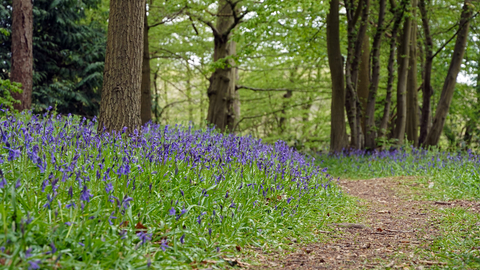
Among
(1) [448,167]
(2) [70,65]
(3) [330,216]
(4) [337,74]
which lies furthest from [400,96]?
(2) [70,65]

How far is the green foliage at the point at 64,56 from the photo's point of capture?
14.3 m

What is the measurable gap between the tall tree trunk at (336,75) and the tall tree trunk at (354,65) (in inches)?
12.3

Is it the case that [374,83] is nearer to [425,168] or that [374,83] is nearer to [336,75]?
[336,75]

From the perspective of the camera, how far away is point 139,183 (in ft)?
11.5

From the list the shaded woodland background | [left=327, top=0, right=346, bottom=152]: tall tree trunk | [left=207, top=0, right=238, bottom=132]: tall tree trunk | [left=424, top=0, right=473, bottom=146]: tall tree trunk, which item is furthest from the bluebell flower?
[left=424, top=0, right=473, bottom=146]: tall tree trunk

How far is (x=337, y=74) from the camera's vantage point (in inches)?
456

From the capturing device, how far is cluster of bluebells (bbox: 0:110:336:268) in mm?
2848

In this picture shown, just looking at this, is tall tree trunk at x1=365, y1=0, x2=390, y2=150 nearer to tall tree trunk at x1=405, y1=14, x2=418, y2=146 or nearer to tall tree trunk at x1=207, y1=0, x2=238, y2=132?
tall tree trunk at x1=405, y1=14, x2=418, y2=146

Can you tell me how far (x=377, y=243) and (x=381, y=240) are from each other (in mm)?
151

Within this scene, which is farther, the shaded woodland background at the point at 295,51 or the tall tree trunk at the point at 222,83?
the tall tree trunk at the point at 222,83

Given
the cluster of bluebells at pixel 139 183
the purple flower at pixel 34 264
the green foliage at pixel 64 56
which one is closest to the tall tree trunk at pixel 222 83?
the green foliage at pixel 64 56

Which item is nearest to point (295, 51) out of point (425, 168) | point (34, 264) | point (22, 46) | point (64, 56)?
point (425, 168)

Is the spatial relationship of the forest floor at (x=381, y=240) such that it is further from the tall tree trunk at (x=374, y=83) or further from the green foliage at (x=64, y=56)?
the green foliage at (x=64, y=56)

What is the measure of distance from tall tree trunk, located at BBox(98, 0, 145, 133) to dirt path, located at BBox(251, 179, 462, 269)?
129 inches
